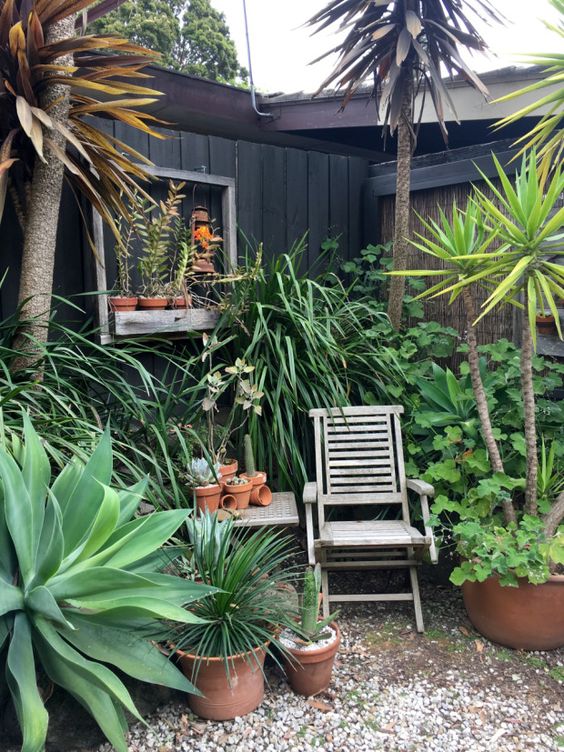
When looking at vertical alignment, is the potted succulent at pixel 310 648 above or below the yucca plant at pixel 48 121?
below

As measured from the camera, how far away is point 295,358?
3133mm

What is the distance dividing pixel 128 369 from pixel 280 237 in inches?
55.6

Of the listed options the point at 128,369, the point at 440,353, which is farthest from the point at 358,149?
the point at 128,369

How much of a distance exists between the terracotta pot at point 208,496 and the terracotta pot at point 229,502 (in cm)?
7

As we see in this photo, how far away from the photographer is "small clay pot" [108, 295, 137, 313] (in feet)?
9.68

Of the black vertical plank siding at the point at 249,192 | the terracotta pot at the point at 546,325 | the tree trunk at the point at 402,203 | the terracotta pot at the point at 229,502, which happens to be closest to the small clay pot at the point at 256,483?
the terracotta pot at the point at 229,502

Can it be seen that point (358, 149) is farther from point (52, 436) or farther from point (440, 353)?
point (52, 436)

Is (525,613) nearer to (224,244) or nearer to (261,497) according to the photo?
(261,497)

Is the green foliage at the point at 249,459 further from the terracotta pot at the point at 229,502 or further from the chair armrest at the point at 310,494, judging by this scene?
the chair armrest at the point at 310,494

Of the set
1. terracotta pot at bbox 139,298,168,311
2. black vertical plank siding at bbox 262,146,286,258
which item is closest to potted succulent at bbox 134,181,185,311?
terracotta pot at bbox 139,298,168,311

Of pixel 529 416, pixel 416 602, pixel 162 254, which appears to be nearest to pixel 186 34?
pixel 162 254

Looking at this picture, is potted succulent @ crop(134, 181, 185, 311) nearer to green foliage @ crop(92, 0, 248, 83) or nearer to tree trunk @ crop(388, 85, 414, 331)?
tree trunk @ crop(388, 85, 414, 331)

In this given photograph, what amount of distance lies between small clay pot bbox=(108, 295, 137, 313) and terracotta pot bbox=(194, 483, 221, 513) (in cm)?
105

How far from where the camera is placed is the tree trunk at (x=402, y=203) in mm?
3293
